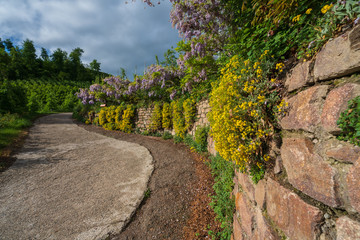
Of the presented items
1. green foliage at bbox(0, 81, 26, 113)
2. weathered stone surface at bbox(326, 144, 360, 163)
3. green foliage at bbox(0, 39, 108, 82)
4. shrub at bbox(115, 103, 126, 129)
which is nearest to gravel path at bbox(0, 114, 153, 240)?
weathered stone surface at bbox(326, 144, 360, 163)

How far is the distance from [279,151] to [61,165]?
541cm

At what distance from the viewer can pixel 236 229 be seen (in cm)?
195

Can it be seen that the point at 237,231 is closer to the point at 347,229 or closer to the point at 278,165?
the point at 278,165

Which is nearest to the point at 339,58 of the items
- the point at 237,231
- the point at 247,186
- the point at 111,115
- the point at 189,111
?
the point at 247,186

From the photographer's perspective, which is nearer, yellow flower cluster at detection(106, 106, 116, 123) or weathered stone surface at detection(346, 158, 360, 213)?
weathered stone surface at detection(346, 158, 360, 213)

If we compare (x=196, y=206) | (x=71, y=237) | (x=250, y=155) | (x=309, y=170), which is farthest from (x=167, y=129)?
(x=309, y=170)

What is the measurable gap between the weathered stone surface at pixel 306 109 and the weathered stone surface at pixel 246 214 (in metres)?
1.09

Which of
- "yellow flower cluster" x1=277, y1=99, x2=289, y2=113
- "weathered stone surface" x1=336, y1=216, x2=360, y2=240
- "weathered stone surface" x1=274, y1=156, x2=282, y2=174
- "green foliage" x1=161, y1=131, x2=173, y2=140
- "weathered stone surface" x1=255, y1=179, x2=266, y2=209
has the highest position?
"yellow flower cluster" x1=277, y1=99, x2=289, y2=113

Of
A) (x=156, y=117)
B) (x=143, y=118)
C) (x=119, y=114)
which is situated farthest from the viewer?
(x=119, y=114)

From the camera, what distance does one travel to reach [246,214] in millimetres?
1747

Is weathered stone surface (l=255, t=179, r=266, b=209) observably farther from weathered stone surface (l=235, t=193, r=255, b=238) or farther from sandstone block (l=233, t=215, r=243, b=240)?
sandstone block (l=233, t=215, r=243, b=240)

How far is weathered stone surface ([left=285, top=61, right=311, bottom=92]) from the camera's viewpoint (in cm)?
109

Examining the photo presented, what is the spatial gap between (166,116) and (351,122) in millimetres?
6672

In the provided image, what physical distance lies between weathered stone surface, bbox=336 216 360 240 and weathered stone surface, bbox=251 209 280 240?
1.94 feet
